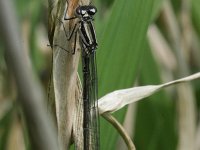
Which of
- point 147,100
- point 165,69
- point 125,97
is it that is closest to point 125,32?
point 125,97

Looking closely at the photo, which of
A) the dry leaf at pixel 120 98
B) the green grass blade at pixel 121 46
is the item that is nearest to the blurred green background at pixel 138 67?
the green grass blade at pixel 121 46

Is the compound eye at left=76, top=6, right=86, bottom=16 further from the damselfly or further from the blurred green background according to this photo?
the blurred green background

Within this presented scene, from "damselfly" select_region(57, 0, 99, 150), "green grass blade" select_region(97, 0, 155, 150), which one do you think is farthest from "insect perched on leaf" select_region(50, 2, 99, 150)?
"green grass blade" select_region(97, 0, 155, 150)

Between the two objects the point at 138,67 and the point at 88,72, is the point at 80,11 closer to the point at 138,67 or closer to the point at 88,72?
the point at 88,72

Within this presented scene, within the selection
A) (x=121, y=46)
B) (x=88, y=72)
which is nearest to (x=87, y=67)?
(x=88, y=72)

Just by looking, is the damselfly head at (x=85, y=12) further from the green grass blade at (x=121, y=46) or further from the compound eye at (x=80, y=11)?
the green grass blade at (x=121, y=46)

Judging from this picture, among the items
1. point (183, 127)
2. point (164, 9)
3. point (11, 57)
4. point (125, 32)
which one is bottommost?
point (183, 127)

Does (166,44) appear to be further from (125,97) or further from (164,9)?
(125,97)
